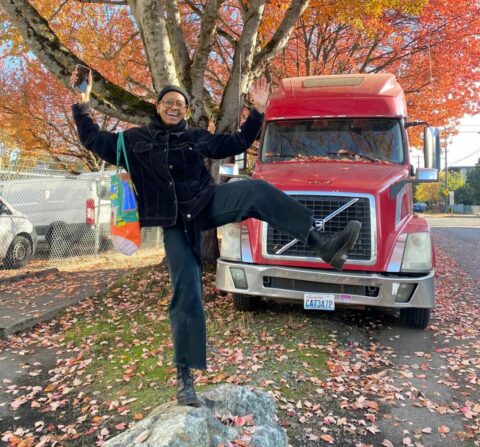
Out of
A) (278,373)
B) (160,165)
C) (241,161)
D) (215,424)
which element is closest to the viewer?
(215,424)

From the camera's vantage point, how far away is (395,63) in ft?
50.7

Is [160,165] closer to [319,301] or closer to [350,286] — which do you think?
[319,301]

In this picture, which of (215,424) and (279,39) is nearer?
(215,424)

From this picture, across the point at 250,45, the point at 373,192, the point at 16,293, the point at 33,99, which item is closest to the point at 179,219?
the point at 373,192

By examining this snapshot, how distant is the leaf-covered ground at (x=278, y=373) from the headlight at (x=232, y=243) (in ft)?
2.67

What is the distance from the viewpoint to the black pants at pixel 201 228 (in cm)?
291

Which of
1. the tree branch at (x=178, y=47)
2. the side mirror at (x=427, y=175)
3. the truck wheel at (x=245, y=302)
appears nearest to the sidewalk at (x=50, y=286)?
the truck wheel at (x=245, y=302)

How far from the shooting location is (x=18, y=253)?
10109 millimetres

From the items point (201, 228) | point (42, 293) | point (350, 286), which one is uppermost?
point (201, 228)

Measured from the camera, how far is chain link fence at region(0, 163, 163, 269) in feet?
33.6

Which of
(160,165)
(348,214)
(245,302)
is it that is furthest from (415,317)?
(160,165)

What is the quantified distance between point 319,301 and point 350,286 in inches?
15.0

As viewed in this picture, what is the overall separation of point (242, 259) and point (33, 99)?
16736 millimetres

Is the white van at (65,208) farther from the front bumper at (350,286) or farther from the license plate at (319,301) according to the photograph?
the license plate at (319,301)
